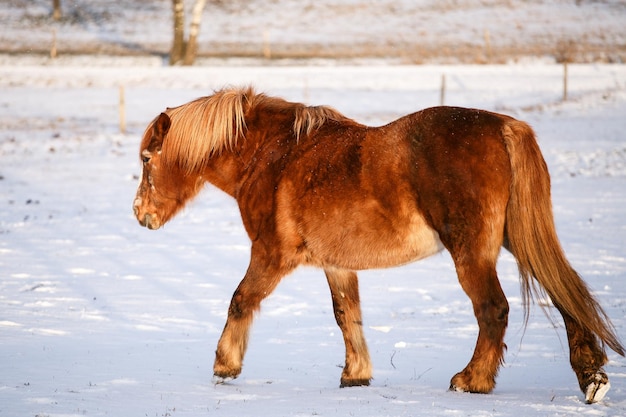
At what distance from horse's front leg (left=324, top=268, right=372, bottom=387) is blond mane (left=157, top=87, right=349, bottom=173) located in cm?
135

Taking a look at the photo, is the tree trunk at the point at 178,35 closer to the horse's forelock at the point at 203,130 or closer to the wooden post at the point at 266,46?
the wooden post at the point at 266,46

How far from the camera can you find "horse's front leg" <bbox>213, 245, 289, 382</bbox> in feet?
20.3

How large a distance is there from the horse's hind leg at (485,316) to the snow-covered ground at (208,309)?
166 mm

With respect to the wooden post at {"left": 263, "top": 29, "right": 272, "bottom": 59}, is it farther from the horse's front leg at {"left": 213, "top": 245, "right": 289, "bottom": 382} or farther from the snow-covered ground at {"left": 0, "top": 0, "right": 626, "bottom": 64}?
the horse's front leg at {"left": 213, "top": 245, "right": 289, "bottom": 382}

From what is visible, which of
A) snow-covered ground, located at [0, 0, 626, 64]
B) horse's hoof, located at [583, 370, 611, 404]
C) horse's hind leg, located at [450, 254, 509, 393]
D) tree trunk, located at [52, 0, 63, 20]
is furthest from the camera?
tree trunk, located at [52, 0, 63, 20]

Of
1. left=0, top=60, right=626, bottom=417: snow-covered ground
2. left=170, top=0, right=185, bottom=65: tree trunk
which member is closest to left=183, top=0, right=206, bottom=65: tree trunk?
left=170, top=0, right=185, bottom=65: tree trunk

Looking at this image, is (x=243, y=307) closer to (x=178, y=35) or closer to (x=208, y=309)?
(x=208, y=309)

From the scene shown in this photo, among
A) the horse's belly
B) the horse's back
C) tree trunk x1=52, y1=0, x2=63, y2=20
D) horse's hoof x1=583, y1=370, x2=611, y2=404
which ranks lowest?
tree trunk x1=52, y1=0, x2=63, y2=20

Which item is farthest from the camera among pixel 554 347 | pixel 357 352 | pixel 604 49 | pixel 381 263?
pixel 604 49

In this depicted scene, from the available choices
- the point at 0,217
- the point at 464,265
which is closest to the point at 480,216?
the point at 464,265

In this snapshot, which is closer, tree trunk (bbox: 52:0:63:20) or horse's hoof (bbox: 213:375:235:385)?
horse's hoof (bbox: 213:375:235:385)

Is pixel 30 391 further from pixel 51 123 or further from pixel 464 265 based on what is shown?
pixel 51 123

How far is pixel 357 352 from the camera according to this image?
6.47m

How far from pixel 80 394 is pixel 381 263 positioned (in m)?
2.39
